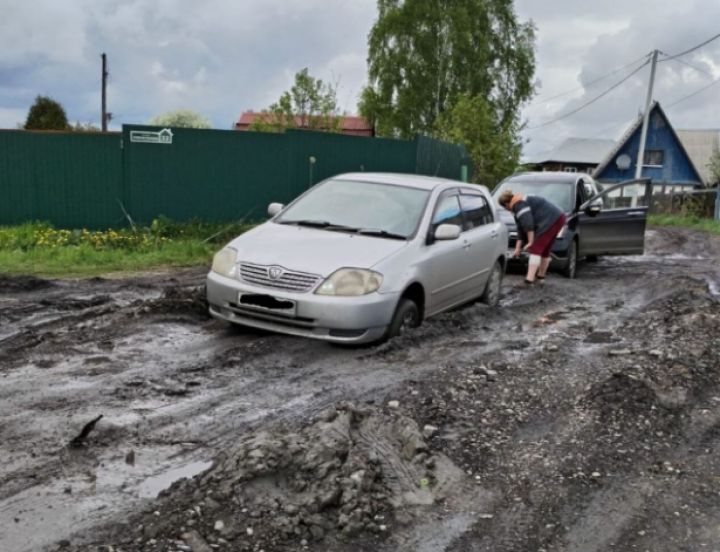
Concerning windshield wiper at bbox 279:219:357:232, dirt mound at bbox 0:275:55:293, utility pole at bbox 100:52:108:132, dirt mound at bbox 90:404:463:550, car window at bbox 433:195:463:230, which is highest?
utility pole at bbox 100:52:108:132

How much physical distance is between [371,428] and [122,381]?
202 centimetres

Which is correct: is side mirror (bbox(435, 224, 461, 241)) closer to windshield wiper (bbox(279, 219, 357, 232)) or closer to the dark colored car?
windshield wiper (bbox(279, 219, 357, 232))

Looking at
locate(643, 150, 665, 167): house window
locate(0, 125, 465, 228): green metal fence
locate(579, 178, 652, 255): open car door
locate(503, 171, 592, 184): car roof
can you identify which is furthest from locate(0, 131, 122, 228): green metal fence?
locate(643, 150, 665, 167): house window

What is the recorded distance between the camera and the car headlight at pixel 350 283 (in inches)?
252

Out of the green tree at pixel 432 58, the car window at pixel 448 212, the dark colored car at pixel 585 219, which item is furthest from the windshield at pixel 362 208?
the green tree at pixel 432 58

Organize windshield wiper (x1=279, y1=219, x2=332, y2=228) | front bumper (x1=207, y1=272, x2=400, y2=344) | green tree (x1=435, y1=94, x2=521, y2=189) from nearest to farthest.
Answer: front bumper (x1=207, y1=272, x2=400, y2=344), windshield wiper (x1=279, y1=219, x2=332, y2=228), green tree (x1=435, y1=94, x2=521, y2=189)

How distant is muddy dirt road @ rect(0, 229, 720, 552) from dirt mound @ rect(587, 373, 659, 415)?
2cm

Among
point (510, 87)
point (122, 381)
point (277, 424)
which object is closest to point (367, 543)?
point (277, 424)

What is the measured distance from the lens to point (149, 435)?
4.42 meters

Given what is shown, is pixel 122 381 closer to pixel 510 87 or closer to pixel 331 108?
pixel 331 108

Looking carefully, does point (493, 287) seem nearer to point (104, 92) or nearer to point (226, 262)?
point (226, 262)

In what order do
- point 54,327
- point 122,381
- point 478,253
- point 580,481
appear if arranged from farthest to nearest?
point 478,253, point 54,327, point 122,381, point 580,481

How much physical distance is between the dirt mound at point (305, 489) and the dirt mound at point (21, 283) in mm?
6100

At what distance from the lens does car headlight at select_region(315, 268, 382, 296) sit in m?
6.40
